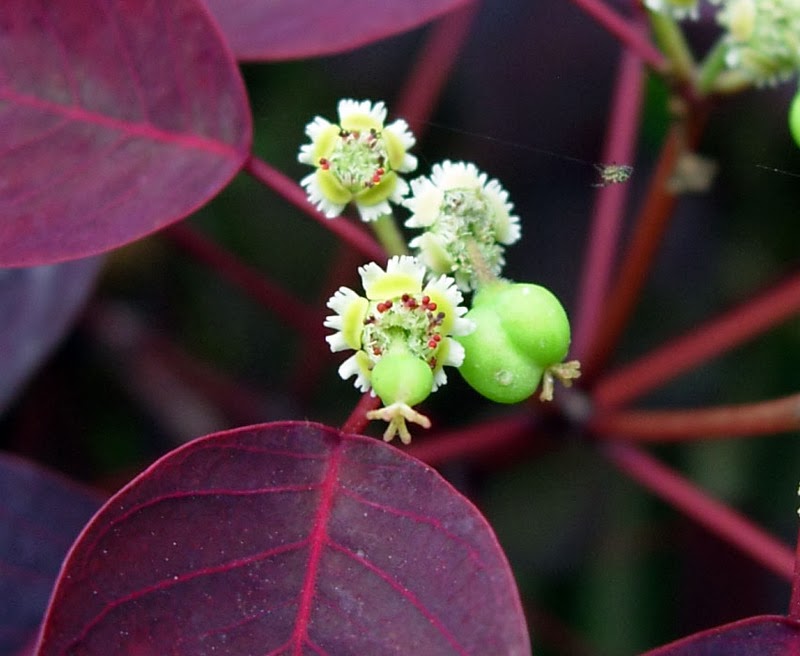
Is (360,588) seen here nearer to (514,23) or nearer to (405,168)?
(405,168)

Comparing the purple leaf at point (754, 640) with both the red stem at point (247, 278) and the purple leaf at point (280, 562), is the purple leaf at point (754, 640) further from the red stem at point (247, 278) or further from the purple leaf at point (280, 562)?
the red stem at point (247, 278)

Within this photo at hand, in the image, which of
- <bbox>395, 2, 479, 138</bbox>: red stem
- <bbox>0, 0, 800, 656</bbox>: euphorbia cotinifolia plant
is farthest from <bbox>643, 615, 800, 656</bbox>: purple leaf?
<bbox>395, 2, 479, 138</bbox>: red stem

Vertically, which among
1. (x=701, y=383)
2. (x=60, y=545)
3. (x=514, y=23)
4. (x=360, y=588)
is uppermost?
(x=514, y=23)

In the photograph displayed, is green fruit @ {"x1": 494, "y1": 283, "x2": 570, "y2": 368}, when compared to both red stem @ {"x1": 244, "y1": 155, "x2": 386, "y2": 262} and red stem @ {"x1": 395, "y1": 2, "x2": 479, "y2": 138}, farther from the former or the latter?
red stem @ {"x1": 395, "y1": 2, "x2": 479, "y2": 138}

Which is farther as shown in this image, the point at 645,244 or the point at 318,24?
the point at 645,244

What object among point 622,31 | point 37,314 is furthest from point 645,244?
point 37,314

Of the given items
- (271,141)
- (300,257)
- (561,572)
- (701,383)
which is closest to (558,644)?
(561,572)

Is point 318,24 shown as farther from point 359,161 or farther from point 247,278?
point 247,278
